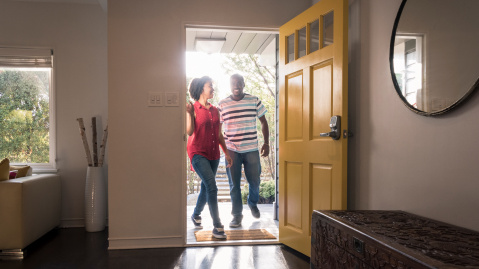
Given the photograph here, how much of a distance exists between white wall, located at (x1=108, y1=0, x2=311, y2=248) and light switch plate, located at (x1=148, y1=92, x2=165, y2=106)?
37mm

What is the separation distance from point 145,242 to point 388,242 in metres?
2.35

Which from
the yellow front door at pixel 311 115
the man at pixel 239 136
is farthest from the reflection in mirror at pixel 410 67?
the man at pixel 239 136

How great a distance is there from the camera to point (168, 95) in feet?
10.7

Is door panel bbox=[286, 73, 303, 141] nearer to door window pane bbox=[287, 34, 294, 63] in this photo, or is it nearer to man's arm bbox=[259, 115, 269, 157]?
door window pane bbox=[287, 34, 294, 63]

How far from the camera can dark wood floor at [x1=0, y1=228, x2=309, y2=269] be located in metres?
2.78

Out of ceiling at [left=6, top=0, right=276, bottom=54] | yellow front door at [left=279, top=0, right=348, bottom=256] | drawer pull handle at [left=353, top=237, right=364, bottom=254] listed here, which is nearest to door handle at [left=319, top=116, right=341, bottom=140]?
yellow front door at [left=279, top=0, right=348, bottom=256]

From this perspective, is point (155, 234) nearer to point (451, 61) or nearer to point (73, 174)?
point (73, 174)

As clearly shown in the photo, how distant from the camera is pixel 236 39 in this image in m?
4.78

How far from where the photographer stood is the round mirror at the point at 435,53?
1544mm

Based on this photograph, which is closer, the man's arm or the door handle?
the door handle

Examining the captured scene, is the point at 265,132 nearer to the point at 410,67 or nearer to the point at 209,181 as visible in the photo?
the point at 209,181

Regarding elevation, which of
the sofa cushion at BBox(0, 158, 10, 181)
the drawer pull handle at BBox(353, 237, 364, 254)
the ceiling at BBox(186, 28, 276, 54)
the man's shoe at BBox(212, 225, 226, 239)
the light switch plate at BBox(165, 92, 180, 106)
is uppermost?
the ceiling at BBox(186, 28, 276, 54)

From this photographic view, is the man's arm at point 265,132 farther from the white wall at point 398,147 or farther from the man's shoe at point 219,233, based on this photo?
the white wall at point 398,147


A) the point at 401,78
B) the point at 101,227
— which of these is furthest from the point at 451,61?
the point at 101,227
